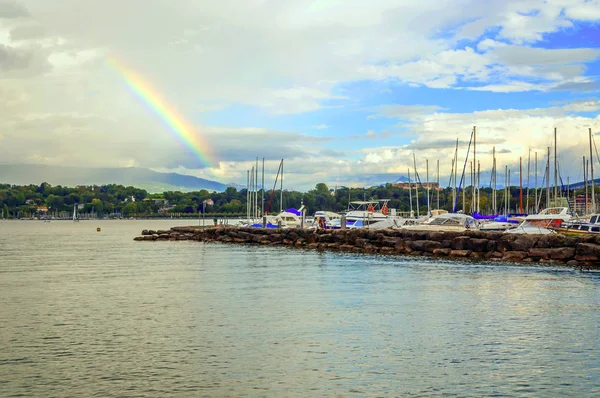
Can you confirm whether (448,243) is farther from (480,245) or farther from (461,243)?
(480,245)

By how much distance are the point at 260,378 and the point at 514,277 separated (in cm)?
2672

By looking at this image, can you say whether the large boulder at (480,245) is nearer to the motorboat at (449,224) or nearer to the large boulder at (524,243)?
the large boulder at (524,243)

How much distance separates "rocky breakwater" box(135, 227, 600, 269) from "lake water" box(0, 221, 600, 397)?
10428mm

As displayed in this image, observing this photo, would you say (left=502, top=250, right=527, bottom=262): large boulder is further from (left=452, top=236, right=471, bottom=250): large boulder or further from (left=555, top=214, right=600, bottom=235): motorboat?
(left=555, top=214, right=600, bottom=235): motorboat

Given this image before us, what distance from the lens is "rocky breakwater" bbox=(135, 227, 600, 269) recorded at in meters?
48.4

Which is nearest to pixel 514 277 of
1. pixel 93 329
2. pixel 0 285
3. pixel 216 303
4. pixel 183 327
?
pixel 216 303

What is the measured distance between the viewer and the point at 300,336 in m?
20.6

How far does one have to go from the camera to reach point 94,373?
1594 centimetres

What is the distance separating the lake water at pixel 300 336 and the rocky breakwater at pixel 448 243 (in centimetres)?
1043

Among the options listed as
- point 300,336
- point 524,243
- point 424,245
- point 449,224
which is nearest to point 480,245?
point 524,243

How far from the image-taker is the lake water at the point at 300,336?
15.2m

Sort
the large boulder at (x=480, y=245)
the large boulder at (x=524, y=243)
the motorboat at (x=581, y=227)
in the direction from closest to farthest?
the large boulder at (x=524, y=243), the large boulder at (x=480, y=245), the motorboat at (x=581, y=227)

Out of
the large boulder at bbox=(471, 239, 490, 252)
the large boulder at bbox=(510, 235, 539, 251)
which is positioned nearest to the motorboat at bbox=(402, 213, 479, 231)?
the large boulder at bbox=(471, 239, 490, 252)

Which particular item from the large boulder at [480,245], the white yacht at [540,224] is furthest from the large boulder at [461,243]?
the white yacht at [540,224]
